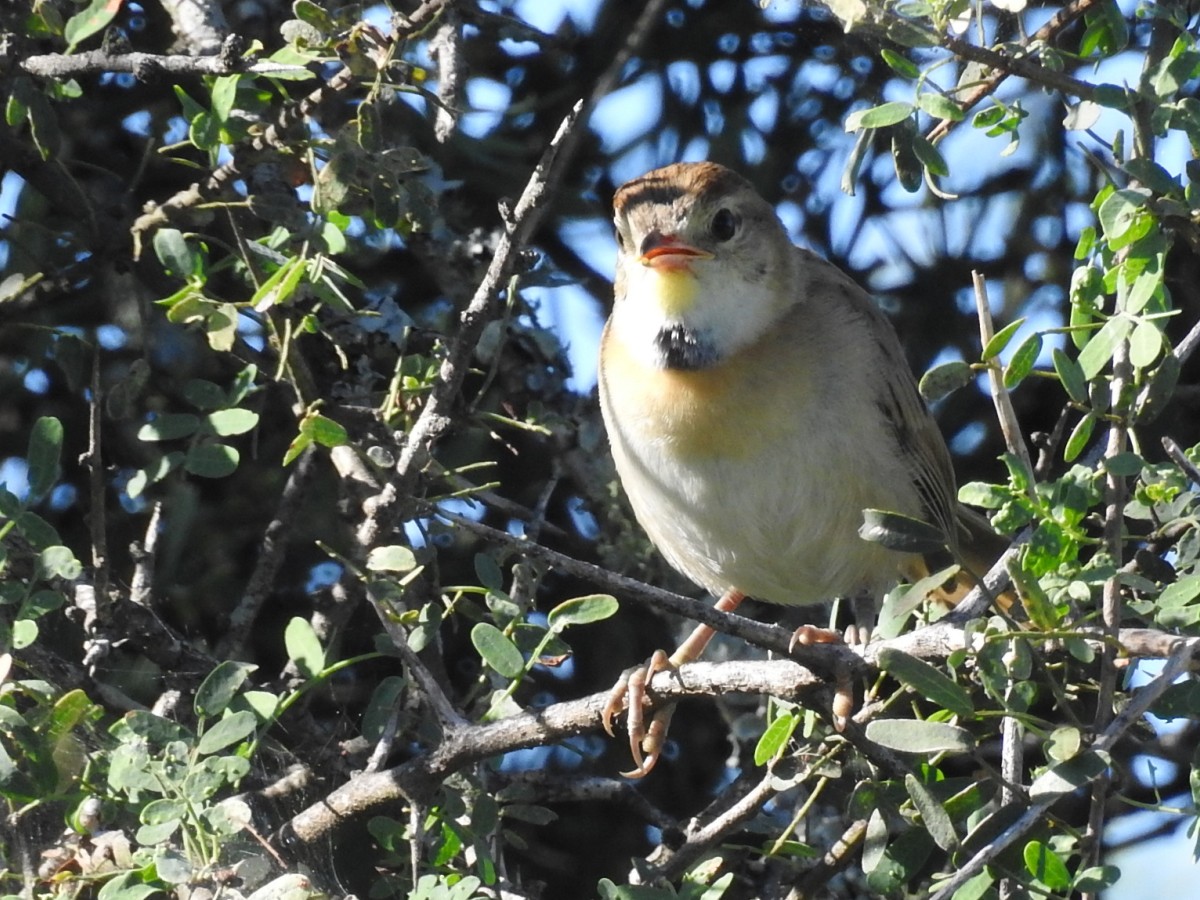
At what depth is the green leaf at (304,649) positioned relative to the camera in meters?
3.42

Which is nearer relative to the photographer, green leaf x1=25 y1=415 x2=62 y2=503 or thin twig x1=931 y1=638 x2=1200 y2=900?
thin twig x1=931 y1=638 x2=1200 y2=900

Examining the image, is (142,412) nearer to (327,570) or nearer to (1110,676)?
(327,570)

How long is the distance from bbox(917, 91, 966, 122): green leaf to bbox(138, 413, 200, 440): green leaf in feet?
→ 5.79

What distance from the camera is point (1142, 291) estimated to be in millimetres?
2779

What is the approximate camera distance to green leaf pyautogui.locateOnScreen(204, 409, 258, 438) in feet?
12.1

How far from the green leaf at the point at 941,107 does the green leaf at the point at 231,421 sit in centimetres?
160

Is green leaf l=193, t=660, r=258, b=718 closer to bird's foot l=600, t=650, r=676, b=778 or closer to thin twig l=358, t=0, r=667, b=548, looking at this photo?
thin twig l=358, t=0, r=667, b=548

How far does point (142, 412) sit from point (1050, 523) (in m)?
2.57

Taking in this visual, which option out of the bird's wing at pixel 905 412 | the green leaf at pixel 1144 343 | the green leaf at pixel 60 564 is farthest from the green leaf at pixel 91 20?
the green leaf at pixel 1144 343

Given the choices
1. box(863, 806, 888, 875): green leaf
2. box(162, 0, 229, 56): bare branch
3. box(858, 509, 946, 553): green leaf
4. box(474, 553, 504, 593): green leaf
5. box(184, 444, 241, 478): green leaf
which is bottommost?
box(863, 806, 888, 875): green leaf

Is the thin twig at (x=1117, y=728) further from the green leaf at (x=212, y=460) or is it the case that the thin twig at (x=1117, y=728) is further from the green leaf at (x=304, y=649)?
the green leaf at (x=212, y=460)

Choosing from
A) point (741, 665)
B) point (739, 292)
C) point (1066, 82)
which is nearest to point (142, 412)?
point (739, 292)

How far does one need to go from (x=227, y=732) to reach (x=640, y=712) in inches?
42.3

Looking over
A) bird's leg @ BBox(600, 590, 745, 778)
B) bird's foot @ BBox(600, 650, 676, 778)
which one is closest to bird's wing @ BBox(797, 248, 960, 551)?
bird's leg @ BBox(600, 590, 745, 778)
